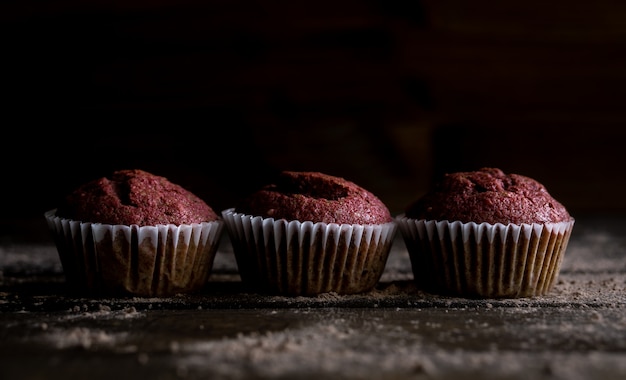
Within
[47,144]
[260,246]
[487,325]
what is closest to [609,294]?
[487,325]

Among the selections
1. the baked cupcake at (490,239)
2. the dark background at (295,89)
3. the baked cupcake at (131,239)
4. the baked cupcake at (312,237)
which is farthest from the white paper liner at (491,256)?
the dark background at (295,89)

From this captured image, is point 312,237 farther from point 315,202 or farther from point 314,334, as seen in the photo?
point 314,334

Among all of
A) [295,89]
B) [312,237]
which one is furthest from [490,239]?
[295,89]

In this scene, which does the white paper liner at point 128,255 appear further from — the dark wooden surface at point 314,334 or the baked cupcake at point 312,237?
the baked cupcake at point 312,237

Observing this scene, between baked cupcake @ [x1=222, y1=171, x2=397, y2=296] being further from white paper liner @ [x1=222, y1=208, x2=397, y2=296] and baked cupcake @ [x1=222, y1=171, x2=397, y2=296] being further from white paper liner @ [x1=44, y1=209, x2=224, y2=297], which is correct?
white paper liner @ [x1=44, y1=209, x2=224, y2=297]

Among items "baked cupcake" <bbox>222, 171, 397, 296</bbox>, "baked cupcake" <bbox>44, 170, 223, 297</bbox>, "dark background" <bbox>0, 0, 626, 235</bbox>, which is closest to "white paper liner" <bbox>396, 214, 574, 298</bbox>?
"baked cupcake" <bbox>222, 171, 397, 296</bbox>

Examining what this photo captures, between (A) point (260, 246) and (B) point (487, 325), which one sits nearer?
(B) point (487, 325)

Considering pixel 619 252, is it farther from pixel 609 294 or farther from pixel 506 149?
pixel 506 149
